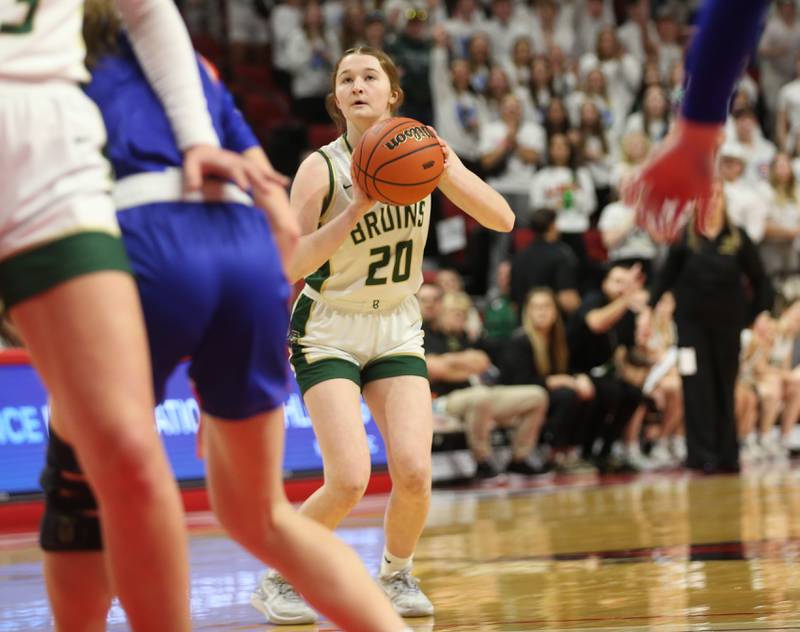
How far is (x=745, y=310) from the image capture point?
1134 centimetres

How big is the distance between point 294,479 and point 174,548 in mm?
6803

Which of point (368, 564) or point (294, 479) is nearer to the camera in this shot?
point (368, 564)

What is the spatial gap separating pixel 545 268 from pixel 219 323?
9771 mm

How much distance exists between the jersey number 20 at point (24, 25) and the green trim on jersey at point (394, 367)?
2.49 metres

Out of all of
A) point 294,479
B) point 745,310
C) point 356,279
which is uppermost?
point 356,279

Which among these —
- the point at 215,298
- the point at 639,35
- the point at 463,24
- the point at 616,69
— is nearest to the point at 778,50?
the point at 639,35

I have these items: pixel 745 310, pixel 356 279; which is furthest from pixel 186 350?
pixel 745 310

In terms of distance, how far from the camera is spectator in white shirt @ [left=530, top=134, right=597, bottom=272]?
46.2 feet

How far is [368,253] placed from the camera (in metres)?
4.89

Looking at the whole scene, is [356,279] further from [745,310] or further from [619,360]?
[619,360]

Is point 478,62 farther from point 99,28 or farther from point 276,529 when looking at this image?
point 276,529

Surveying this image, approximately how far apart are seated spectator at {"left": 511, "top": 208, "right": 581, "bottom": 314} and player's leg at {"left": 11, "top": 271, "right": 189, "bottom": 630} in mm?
9804

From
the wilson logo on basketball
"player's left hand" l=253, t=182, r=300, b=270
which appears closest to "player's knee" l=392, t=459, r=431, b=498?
the wilson logo on basketball

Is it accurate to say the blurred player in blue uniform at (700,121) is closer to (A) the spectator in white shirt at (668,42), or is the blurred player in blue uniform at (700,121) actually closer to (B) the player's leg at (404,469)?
(B) the player's leg at (404,469)
